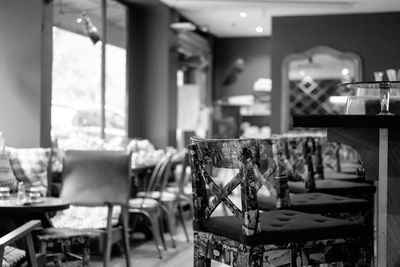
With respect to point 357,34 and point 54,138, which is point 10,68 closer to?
point 54,138

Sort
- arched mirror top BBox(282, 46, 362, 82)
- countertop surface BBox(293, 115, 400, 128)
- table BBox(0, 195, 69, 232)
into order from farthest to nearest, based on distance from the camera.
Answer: arched mirror top BBox(282, 46, 362, 82) → table BBox(0, 195, 69, 232) → countertop surface BBox(293, 115, 400, 128)

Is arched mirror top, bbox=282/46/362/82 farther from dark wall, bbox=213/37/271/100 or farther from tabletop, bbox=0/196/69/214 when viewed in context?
tabletop, bbox=0/196/69/214

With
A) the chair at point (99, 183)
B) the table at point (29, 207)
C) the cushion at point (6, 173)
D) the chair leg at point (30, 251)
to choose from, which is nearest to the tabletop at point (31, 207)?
the table at point (29, 207)

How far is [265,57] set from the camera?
484 inches

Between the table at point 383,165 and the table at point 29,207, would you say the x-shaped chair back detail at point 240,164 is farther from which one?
the table at point 29,207

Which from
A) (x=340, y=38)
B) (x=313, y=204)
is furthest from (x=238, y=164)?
(x=340, y=38)

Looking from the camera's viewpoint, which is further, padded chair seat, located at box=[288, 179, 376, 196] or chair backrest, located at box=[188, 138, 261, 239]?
padded chair seat, located at box=[288, 179, 376, 196]

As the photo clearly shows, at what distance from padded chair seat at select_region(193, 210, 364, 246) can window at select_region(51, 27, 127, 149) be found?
4.11 metres

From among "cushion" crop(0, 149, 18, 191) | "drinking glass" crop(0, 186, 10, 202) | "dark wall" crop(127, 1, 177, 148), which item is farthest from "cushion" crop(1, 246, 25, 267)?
"dark wall" crop(127, 1, 177, 148)

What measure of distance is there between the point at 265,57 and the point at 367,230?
9920 millimetres

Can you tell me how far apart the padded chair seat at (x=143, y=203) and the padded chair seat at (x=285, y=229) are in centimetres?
324

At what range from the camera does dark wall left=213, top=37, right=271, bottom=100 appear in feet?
40.6

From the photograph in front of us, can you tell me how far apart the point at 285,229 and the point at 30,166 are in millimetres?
3277

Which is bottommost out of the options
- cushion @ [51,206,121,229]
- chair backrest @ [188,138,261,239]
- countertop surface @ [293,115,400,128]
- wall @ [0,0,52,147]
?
cushion @ [51,206,121,229]
